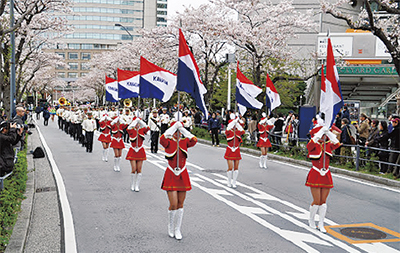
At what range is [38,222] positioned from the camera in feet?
26.4

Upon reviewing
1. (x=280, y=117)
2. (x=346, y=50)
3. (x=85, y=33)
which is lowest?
(x=280, y=117)

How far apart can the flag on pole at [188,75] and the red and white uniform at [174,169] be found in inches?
31.0

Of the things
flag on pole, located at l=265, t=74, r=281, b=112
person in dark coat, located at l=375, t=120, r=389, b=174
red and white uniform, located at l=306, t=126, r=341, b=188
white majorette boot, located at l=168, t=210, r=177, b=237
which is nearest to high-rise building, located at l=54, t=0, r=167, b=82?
flag on pole, located at l=265, t=74, r=281, b=112

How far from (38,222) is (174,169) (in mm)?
2895

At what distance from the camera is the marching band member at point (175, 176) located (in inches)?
281

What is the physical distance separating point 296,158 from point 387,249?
1041 centimetres

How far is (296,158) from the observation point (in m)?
17.1

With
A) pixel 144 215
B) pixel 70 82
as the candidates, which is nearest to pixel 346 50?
pixel 144 215

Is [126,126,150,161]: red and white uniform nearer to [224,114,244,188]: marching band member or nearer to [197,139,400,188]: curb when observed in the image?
[224,114,244,188]: marching band member

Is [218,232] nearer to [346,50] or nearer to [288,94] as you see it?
[346,50]

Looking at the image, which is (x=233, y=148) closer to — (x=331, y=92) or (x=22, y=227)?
(x=331, y=92)

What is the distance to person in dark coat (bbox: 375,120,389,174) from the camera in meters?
13.3

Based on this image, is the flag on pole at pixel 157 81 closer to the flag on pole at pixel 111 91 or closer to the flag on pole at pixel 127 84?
the flag on pole at pixel 127 84

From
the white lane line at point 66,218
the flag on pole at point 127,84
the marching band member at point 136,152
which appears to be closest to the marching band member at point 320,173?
Answer: the white lane line at point 66,218
